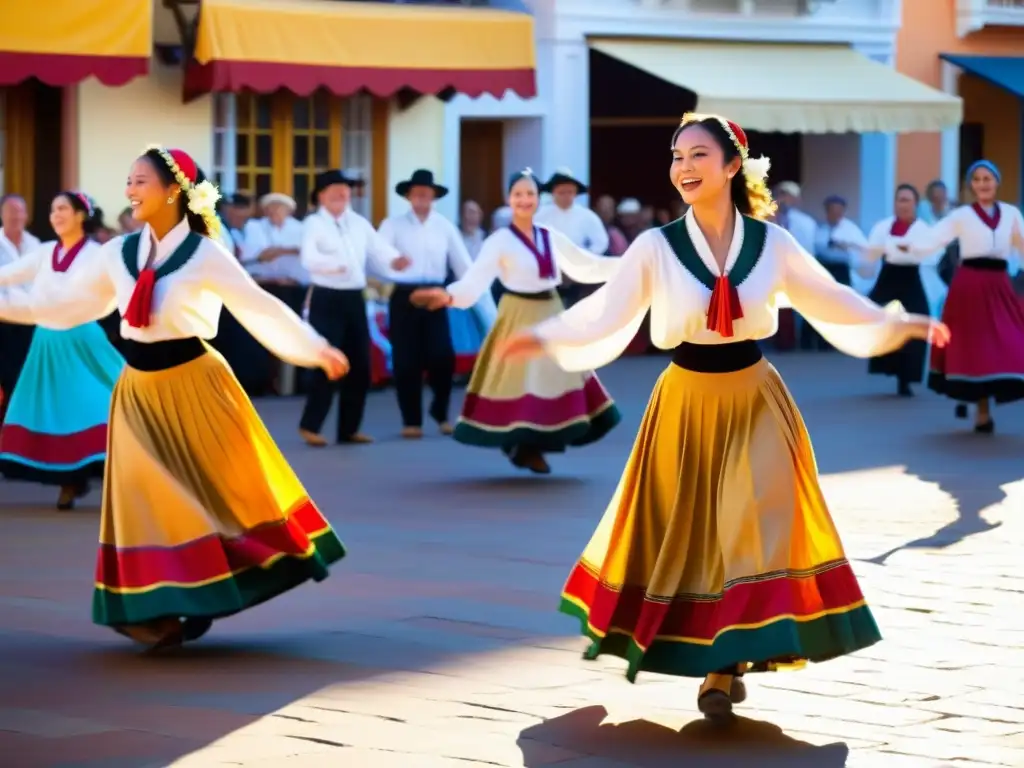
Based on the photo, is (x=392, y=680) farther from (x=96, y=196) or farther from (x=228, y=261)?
(x=96, y=196)

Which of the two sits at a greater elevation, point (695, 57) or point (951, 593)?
point (695, 57)

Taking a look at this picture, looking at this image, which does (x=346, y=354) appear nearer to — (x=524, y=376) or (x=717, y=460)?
(x=524, y=376)

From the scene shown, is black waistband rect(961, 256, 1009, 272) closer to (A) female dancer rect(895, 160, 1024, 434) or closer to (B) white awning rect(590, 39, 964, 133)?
(A) female dancer rect(895, 160, 1024, 434)

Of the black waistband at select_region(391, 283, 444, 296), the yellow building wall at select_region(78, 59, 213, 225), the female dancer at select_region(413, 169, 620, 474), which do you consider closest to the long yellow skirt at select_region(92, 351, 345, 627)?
the female dancer at select_region(413, 169, 620, 474)

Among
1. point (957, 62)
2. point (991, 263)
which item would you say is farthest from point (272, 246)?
point (957, 62)

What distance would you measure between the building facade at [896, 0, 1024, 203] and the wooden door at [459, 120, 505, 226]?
6.57 meters

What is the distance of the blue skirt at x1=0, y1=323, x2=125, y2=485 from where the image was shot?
11828mm

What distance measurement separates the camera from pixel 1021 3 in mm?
30203

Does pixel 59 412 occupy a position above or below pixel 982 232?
below

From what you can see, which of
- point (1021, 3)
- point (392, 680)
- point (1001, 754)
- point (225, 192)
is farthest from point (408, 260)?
point (1021, 3)

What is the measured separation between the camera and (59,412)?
39.3 feet

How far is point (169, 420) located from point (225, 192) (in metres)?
12.9

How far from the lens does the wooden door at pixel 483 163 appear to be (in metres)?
24.4

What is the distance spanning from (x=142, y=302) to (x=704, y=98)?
16007 mm
